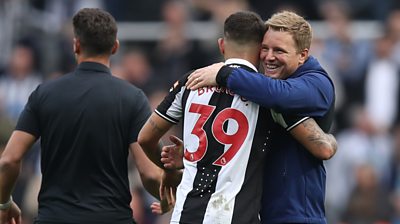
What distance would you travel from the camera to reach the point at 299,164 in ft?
24.5

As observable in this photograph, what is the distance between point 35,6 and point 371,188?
6.14m

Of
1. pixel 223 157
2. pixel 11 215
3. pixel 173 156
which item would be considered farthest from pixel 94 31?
pixel 223 157

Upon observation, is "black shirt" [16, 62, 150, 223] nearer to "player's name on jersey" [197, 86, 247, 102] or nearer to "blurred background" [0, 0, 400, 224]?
"player's name on jersey" [197, 86, 247, 102]

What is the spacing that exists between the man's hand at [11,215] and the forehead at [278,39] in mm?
2260

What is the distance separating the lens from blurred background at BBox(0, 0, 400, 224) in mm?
14164

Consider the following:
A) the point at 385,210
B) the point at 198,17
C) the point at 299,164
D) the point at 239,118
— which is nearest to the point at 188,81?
the point at 239,118

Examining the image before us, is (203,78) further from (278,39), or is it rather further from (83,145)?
(83,145)

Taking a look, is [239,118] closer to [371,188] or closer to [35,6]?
[371,188]

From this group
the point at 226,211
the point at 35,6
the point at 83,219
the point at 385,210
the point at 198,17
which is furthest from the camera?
the point at 35,6

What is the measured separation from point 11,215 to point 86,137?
85 centimetres

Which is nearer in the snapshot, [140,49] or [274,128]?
[274,128]

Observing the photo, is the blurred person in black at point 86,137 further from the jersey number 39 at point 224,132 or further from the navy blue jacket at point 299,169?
the navy blue jacket at point 299,169

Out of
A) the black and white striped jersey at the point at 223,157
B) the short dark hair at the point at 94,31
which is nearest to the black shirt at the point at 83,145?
the short dark hair at the point at 94,31

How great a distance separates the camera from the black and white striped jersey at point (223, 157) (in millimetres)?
7250
